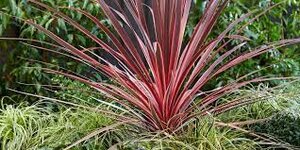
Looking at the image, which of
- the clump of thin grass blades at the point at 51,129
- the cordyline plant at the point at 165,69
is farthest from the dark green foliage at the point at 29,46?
the cordyline plant at the point at 165,69

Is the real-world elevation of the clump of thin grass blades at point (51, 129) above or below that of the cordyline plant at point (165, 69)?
below

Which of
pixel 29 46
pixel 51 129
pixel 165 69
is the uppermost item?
pixel 165 69

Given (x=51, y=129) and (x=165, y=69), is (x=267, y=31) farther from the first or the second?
(x=51, y=129)

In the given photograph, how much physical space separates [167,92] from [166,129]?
0.59ft

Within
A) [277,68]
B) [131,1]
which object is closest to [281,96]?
[131,1]

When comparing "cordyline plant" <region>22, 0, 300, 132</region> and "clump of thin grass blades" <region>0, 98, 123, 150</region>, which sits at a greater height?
"cordyline plant" <region>22, 0, 300, 132</region>

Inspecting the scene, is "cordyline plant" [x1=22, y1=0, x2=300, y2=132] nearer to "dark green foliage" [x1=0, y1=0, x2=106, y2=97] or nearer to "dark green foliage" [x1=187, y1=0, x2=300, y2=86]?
"dark green foliage" [x1=0, y1=0, x2=106, y2=97]

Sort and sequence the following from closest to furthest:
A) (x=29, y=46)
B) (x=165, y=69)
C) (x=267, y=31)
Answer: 1. (x=165, y=69)
2. (x=29, y=46)
3. (x=267, y=31)

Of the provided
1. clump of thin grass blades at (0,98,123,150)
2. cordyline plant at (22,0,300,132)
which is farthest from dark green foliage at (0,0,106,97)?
cordyline plant at (22,0,300,132)

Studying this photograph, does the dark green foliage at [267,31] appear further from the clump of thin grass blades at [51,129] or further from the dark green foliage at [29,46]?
the clump of thin grass blades at [51,129]

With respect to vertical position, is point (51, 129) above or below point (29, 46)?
below

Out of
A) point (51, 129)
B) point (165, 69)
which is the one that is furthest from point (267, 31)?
point (51, 129)

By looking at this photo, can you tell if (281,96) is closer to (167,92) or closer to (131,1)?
(167,92)

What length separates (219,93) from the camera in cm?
237
